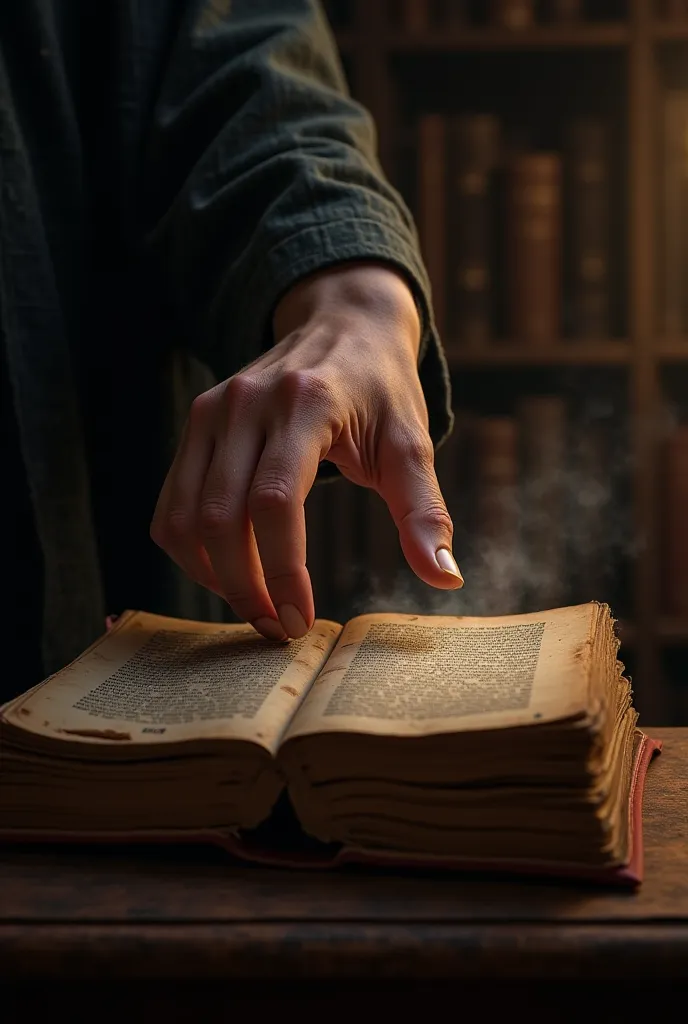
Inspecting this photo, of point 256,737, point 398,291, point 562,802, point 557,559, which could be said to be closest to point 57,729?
point 256,737

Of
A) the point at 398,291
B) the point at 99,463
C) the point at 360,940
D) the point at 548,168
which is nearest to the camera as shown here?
the point at 360,940

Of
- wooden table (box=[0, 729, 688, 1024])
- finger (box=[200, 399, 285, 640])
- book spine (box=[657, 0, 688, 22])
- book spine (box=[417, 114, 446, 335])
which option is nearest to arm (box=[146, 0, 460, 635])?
finger (box=[200, 399, 285, 640])

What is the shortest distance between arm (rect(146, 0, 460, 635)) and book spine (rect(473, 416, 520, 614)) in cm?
99

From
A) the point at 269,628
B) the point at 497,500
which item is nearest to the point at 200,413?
the point at 269,628

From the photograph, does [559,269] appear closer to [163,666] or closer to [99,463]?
[99,463]

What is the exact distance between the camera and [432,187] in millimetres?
1829

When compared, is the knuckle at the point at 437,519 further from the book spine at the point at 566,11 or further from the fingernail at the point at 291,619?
the book spine at the point at 566,11

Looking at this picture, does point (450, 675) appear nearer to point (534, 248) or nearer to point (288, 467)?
point (288, 467)

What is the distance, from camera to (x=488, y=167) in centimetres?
183

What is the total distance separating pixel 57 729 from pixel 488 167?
155cm

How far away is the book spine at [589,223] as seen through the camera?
5.99ft

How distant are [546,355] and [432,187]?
0.34 meters

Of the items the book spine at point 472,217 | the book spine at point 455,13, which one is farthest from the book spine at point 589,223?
the book spine at point 455,13

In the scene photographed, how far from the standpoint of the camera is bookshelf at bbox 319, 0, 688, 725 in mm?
1800
